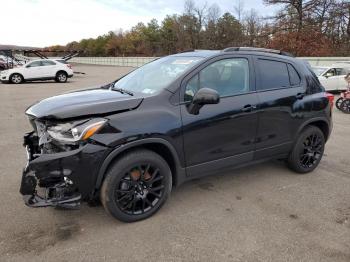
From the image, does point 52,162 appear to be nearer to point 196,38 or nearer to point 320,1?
point 320,1

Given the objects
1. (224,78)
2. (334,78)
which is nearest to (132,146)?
(224,78)

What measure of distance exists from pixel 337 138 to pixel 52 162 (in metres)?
6.34

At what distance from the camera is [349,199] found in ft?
13.6

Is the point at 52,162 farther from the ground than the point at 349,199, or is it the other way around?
the point at 52,162

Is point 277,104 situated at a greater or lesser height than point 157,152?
greater

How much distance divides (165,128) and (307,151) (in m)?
2.59

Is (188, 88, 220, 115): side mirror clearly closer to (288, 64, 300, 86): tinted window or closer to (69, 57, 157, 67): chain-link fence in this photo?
(288, 64, 300, 86): tinted window

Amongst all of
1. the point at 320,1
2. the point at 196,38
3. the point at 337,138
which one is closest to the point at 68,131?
the point at 337,138

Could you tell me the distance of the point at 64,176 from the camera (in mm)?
3037

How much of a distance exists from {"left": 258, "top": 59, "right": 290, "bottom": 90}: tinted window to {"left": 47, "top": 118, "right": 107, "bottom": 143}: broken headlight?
2208 millimetres

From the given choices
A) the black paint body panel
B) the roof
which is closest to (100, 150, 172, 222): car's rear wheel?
the black paint body panel

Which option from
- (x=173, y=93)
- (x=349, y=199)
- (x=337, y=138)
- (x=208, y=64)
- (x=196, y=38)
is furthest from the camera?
(x=196, y=38)

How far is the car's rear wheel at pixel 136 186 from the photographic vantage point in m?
3.25

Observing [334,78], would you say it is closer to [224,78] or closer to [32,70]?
[224,78]
